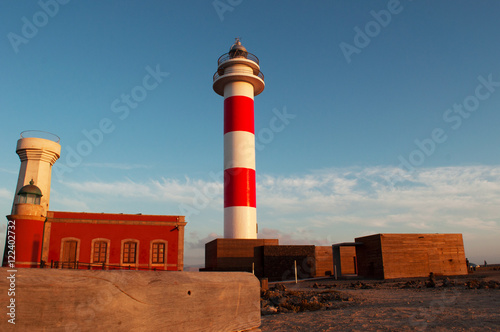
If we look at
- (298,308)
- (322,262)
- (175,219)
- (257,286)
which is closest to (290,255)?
(322,262)

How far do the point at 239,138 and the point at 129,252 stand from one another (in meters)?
12.4

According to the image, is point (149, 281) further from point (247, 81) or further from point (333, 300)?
point (247, 81)

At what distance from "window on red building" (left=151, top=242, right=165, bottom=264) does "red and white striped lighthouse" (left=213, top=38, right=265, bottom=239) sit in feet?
16.9

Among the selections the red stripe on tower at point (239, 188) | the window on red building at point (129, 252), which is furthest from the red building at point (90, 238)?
the red stripe on tower at point (239, 188)

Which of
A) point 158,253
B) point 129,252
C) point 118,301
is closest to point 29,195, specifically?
point 129,252

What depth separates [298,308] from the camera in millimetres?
9445

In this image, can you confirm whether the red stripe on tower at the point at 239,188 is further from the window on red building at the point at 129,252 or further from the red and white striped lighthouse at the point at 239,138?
the window on red building at the point at 129,252

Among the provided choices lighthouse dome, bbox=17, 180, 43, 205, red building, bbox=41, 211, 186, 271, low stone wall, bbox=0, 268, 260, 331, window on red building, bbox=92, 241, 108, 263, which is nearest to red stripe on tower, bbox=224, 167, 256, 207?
red building, bbox=41, 211, 186, 271

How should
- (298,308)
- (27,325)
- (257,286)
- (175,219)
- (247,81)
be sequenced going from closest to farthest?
(27,325)
(257,286)
(298,308)
(175,219)
(247,81)

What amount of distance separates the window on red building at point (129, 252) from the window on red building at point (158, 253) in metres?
1.33

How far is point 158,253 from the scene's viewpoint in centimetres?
2622

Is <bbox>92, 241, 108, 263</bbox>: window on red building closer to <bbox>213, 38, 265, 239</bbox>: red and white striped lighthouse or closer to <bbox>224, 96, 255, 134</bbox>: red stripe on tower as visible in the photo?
<bbox>213, 38, 265, 239</bbox>: red and white striped lighthouse

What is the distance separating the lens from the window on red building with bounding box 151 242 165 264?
26.0m

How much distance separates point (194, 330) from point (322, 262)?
29.5 metres
